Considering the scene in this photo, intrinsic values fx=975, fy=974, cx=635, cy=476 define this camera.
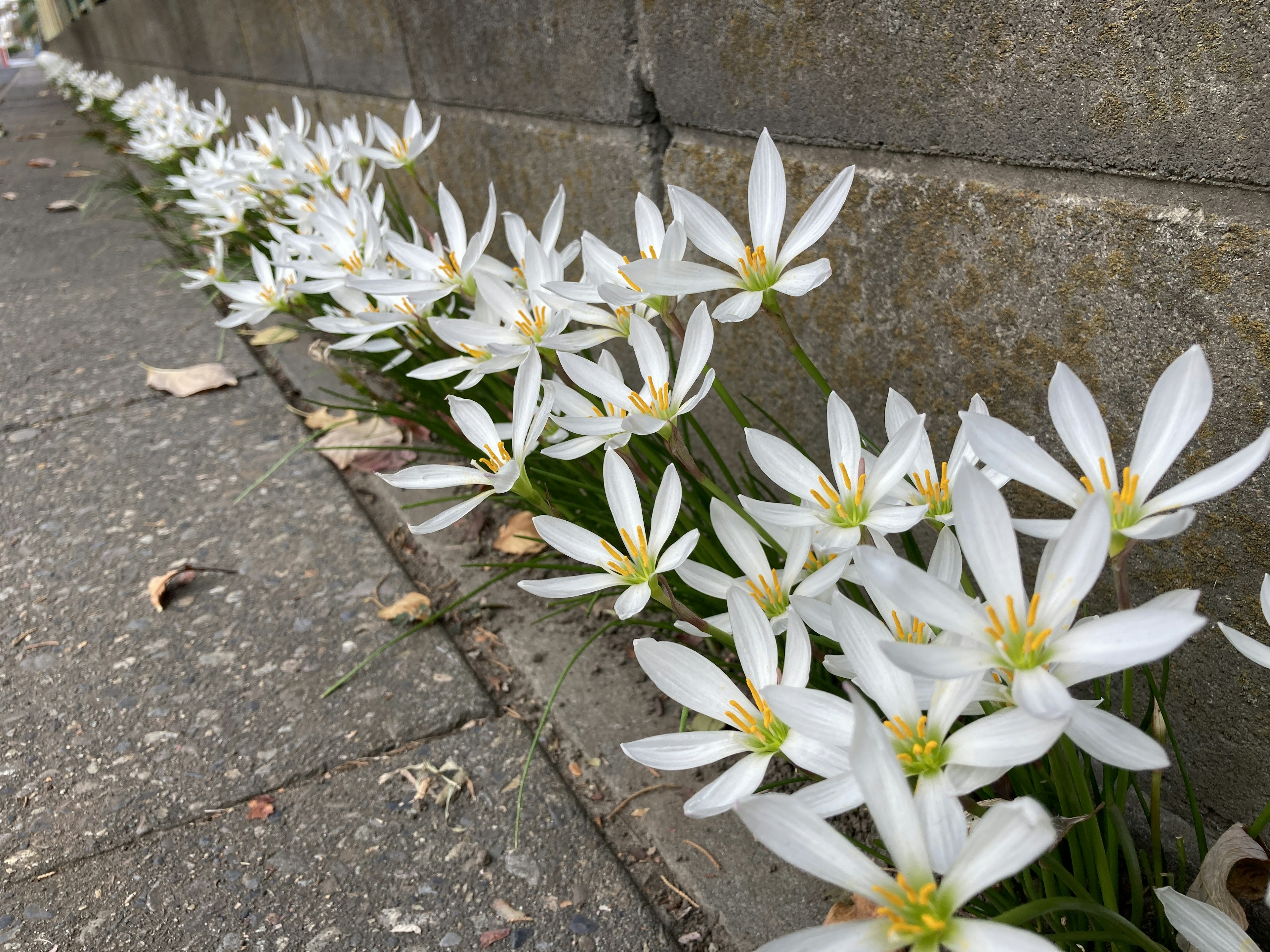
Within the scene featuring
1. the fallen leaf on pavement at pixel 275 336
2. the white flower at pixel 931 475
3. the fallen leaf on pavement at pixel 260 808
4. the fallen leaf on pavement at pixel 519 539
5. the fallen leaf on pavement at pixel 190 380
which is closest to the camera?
the white flower at pixel 931 475

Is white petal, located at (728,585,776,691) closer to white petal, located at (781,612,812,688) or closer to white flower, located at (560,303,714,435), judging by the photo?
white petal, located at (781,612,812,688)

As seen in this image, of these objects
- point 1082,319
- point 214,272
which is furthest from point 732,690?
point 214,272

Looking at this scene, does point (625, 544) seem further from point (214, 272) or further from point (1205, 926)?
point (214, 272)

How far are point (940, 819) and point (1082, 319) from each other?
2.07 feet

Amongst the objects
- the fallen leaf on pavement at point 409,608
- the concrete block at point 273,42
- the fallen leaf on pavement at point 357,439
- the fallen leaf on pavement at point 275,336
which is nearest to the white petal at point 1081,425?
the fallen leaf on pavement at point 409,608

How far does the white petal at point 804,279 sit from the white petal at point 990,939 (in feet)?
1.89

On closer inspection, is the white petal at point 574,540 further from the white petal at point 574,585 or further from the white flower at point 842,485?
the white flower at point 842,485

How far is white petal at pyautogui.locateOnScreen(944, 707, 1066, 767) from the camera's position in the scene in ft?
1.96

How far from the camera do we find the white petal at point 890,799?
0.58m

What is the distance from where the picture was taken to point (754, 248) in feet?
3.27

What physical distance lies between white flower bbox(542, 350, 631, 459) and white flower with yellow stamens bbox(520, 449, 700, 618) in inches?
1.2

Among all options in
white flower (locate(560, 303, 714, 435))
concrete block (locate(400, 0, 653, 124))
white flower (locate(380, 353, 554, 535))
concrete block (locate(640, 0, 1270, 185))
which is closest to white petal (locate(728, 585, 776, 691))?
white flower (locate(560, 303, 714, 435))

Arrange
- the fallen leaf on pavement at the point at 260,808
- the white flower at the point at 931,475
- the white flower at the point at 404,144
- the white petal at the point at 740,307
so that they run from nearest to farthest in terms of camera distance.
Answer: the white flower at the point at 931,475
the white petal at the point at 740,307
the fallen leaf on pavement at the point at 260,808
the white flower at the point at 404,144

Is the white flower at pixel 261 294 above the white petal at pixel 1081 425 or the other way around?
the other way around
